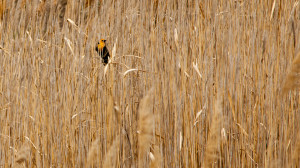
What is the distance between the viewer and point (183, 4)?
132cm

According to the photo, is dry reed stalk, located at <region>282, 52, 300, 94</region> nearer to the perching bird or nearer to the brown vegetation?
the brown vegetation

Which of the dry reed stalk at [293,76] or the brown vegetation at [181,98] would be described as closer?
the dry reed stalk at [293,76]

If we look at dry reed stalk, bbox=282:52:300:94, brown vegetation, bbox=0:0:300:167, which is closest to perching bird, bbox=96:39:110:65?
brown vegetation, bbox=0:0:300:167

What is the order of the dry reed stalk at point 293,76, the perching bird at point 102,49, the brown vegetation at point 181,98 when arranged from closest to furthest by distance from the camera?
the dry reed stalk at point 293,76 → the brown vegetation at point 181,98 → the perching bird at point 102,49

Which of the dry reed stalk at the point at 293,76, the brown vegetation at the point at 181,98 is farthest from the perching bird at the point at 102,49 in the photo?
the dry reed stalk at the point at 293,76

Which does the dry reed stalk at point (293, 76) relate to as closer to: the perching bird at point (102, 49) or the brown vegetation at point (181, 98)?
the brown vegetation at point (181, 98)

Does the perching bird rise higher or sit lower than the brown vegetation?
higher

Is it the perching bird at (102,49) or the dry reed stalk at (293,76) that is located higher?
the perching bird at (102,49)

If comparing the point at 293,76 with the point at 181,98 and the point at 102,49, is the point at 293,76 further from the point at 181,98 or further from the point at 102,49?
the point at 102,49

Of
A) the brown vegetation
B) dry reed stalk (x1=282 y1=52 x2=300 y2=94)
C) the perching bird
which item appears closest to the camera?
dry reed stalk (x1=282 y1=52 x2=300 y2=94)

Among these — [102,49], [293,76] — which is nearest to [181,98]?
[293,76]

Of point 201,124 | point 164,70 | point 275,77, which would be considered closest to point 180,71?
point 164,70

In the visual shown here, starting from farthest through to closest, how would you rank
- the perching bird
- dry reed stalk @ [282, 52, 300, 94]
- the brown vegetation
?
the perching bird < the brown vegetation < dry reed stalk @ [282, 52, 300, 94]

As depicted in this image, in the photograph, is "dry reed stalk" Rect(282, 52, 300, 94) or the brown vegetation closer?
"dry reed stalk" Rect(282, 52, 300, 94)
